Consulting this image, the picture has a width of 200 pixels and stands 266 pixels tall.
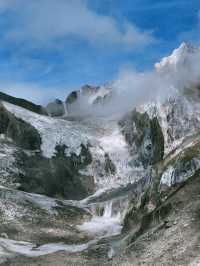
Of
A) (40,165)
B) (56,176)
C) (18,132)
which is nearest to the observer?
(56,176)

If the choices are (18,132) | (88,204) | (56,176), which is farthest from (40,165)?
(88,204)

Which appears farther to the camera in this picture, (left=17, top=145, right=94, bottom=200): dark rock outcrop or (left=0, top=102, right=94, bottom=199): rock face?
(left=0, top=102, right=94, bottom=199): rock face

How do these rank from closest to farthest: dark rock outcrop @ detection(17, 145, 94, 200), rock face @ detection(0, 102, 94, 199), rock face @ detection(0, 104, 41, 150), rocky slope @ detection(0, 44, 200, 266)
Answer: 1. rocky slope @ detection(0, 44, 200, 266)
2. dark rock outcrop @ detection(17, 145, 94, 200)
3. rock face @ detection(0, 102, 94, 199)
4. rock face @ detection(0, 104, 41, 150)

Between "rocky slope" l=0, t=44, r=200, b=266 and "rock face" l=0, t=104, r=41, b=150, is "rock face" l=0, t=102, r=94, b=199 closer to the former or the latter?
"rock face" l=0, t=104, r=41, b=150

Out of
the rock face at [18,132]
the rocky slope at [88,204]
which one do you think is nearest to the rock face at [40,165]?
the rock face at [18,132]

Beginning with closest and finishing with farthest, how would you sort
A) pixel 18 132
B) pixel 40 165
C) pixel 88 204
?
pixel 88 204, pixel 40 165, pixel 18 132

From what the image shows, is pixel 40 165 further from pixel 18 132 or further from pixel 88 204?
pixel 88 204

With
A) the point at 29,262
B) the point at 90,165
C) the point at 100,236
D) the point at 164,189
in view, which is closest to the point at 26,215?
the point at 100,236

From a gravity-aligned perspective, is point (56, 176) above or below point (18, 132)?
below

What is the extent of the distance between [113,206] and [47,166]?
158ft

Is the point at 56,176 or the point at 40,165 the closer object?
the point at 56,176

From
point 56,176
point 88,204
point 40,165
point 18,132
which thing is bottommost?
point 88,204

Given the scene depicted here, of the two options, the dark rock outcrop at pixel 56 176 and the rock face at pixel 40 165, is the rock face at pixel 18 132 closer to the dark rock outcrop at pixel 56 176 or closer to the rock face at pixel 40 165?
the rock face at pixel 40 165

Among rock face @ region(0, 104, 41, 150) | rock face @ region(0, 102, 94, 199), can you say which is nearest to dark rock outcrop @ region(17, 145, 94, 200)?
rock face @ region(0, 102, 94, 199)
